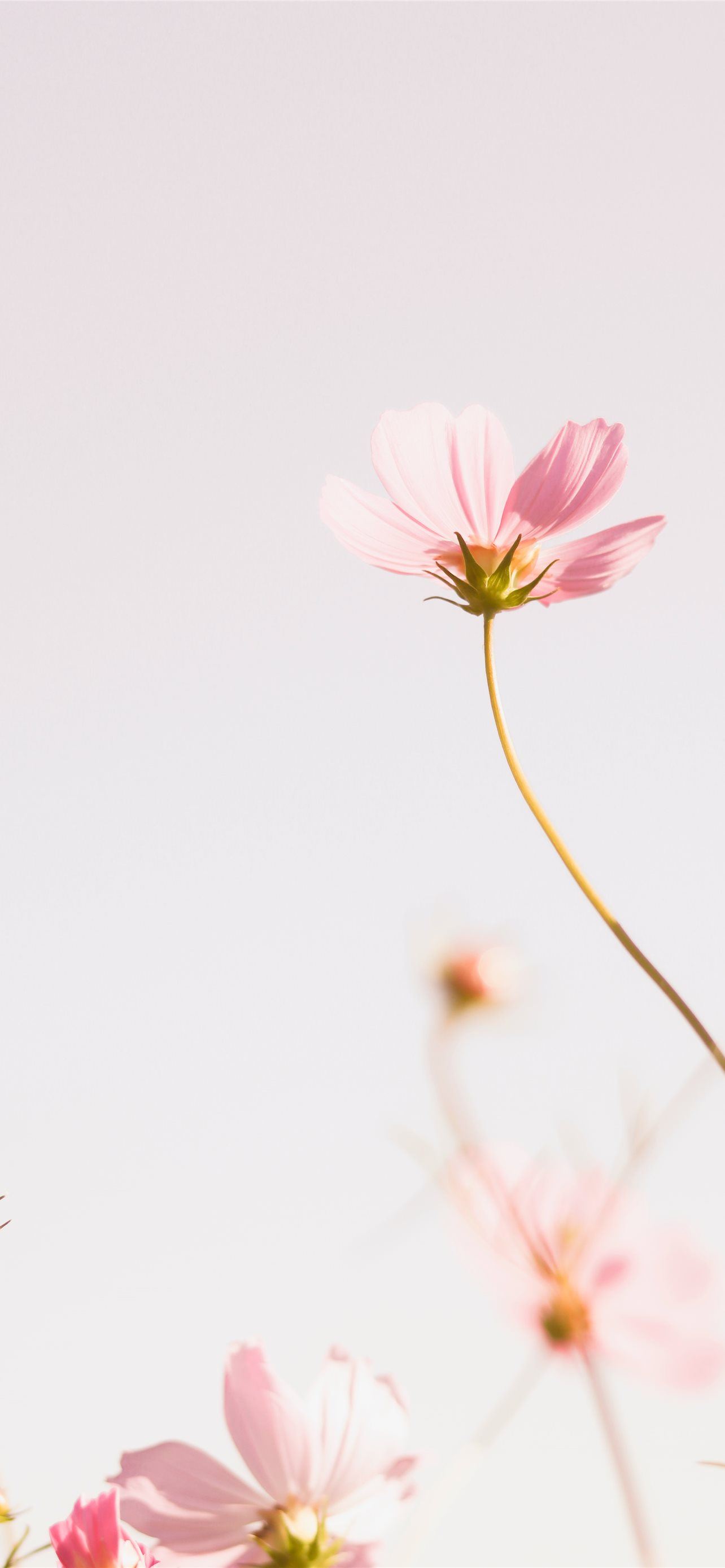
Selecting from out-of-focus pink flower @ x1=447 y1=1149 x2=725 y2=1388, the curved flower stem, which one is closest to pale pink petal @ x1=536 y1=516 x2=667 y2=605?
the curved flower stem

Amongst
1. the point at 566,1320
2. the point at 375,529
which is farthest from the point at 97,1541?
the point at 375,529

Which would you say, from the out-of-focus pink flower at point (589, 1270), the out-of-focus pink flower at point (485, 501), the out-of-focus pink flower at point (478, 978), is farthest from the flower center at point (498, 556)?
the out-of-focus pink flower at point (589, 1270)

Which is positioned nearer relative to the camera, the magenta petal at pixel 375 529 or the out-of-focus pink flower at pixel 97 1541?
the out-of-focus pink flower at pixel 97 1541

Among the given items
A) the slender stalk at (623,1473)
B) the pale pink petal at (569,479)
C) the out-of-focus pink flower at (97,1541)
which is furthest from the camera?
the pale pink petal at (569,479)

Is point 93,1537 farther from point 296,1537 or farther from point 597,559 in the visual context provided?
point 597,559

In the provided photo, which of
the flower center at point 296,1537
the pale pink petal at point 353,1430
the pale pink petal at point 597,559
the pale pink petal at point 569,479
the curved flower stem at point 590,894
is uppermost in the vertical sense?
the pale pink petal at point 569,479

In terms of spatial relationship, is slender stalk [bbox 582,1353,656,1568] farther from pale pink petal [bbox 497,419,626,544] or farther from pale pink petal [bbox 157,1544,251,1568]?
pale pink petal [bbox 497,419,626,544]

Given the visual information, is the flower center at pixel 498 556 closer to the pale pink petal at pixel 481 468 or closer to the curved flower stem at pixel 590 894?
the pale pink petal at pixel 481 468
